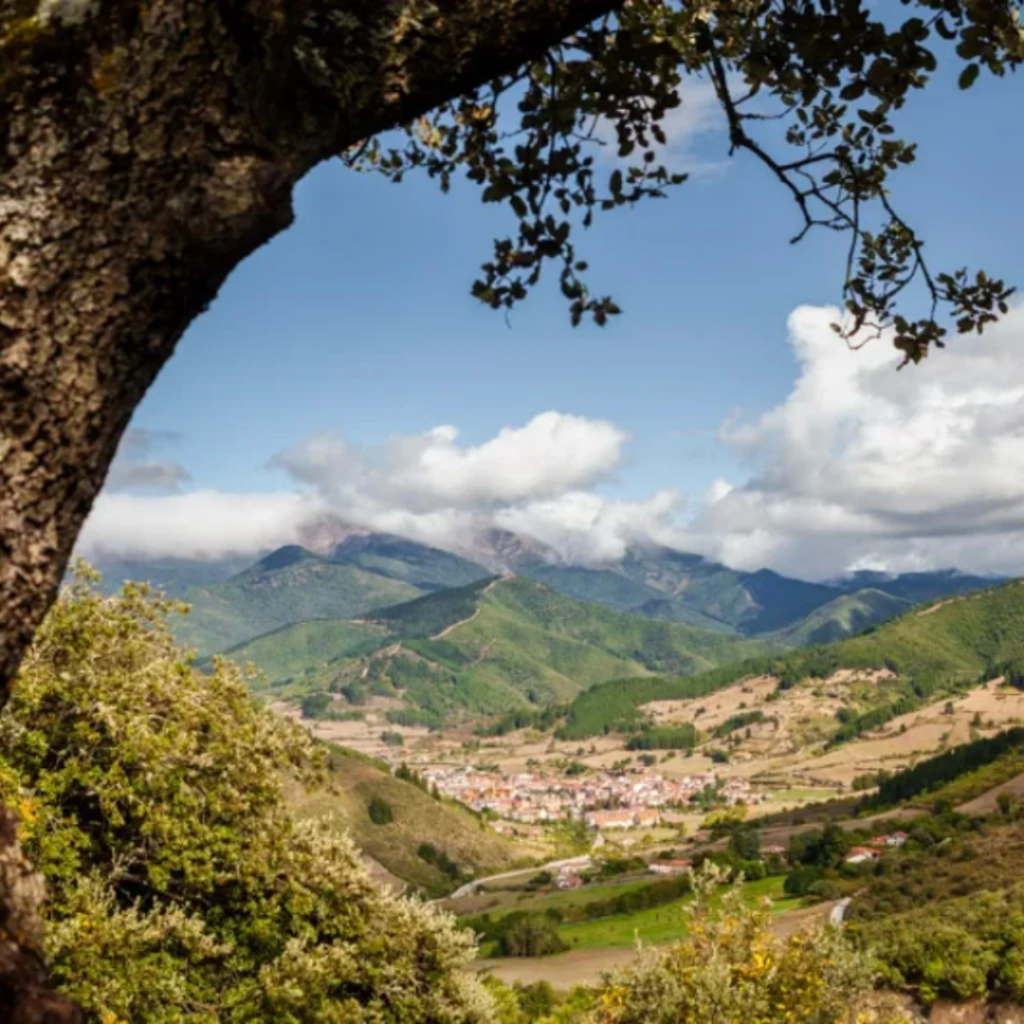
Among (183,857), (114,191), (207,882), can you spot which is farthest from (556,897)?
(114,191)

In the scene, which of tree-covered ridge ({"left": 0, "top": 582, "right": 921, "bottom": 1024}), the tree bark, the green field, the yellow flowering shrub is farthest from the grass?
the tree bark

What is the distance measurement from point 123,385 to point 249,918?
19974 millimetres

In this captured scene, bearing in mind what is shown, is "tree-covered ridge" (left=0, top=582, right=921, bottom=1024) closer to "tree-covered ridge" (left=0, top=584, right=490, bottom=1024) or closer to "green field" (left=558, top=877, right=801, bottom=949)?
"tree-covered ridge" (left=0, top=584, right=490, bottom=1024)

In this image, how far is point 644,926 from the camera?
13425cm

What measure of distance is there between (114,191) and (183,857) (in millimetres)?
18799

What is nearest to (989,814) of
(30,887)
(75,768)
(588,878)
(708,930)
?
(588,878)

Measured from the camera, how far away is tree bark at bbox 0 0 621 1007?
8.46 ft

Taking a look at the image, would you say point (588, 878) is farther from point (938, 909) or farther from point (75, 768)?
point (75, 768)

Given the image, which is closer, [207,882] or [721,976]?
[207,882]

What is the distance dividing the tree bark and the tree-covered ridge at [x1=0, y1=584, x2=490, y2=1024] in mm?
14821

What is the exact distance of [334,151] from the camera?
3.11 m

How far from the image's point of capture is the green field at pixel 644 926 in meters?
124

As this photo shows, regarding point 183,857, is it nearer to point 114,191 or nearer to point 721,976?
point 721,976

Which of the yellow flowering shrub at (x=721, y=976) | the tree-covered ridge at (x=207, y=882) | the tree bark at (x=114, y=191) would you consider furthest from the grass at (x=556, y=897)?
the tree bark at (x=114, y=191)
